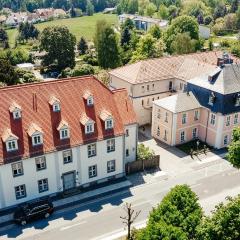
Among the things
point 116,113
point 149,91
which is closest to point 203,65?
point 149,91

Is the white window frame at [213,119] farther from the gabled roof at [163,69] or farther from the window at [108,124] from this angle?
the window at [108,124]

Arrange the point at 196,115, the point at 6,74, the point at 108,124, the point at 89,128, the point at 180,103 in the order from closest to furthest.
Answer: the point at 89,128 → the point at 108,124 → the point at 180,103 → the point at 196,115 → the point at 6,74

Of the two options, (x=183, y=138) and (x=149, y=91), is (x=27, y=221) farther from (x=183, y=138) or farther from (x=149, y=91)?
(x=149, y=91)

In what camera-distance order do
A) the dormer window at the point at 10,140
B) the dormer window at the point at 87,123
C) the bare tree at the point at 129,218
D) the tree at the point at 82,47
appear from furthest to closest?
1. the tree at the point at 82,47
2. the dormer window at the point at 87,123
3. the dormer window at the point at 10,140
4. the bare tree at the point at 129,218

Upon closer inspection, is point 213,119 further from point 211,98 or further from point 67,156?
point 67,156

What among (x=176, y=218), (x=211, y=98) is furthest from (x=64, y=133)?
(x=211, y=98)

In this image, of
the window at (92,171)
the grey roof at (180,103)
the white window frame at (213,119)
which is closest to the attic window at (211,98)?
the white window frame at (213,119)

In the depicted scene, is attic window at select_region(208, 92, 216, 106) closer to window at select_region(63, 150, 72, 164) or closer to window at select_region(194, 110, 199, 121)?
window at select_region(194, 110, 199, 121)
